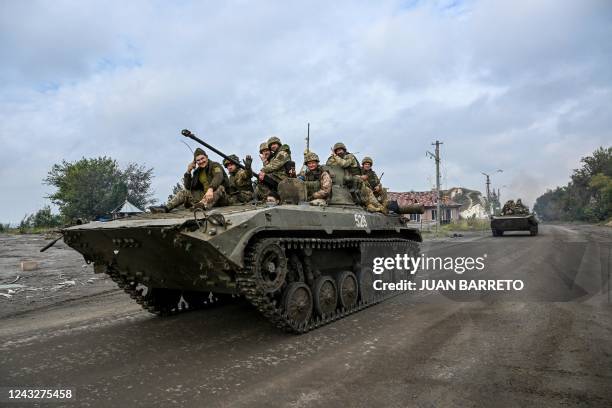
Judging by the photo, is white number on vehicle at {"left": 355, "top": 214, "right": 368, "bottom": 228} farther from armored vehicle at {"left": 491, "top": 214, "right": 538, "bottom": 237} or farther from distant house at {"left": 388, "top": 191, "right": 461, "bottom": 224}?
distant house at {"left": 388, "top": 191, "right": 461, "bottom": 224}

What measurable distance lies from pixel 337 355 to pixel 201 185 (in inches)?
151

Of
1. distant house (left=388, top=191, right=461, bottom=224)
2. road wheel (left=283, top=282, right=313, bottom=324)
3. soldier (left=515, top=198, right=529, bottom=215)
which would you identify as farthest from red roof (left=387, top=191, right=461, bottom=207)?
road wheel (left=283, top=282, right=313, bottom=324)

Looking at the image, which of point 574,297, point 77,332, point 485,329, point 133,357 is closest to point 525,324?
point 485,329

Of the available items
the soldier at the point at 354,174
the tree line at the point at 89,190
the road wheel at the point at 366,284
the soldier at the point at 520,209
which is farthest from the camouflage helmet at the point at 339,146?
the tree line at the point at 89,190

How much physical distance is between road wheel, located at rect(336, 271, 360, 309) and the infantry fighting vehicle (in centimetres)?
2

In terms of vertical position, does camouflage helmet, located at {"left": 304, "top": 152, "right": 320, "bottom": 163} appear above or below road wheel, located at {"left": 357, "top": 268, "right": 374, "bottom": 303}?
above

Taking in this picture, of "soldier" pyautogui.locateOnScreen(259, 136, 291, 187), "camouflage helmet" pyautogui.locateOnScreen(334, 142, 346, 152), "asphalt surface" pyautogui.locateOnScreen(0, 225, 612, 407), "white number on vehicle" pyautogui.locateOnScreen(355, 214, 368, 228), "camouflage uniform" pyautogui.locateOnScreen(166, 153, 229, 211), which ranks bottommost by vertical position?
"asphalt surface" pyautogui.locateOnScreen(0, 225, 612, 407)

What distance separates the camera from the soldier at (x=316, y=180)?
8430 millimetres

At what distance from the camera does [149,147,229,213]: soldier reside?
7484 millimetres

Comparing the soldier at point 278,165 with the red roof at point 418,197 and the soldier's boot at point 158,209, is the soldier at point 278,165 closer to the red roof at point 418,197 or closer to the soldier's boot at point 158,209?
the soldier's boot at point 158,209

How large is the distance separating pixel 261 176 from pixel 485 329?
14.3 feet

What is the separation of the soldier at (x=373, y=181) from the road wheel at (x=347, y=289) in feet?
10.6

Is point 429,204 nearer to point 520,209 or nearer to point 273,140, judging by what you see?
point 520,209

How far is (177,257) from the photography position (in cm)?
580
